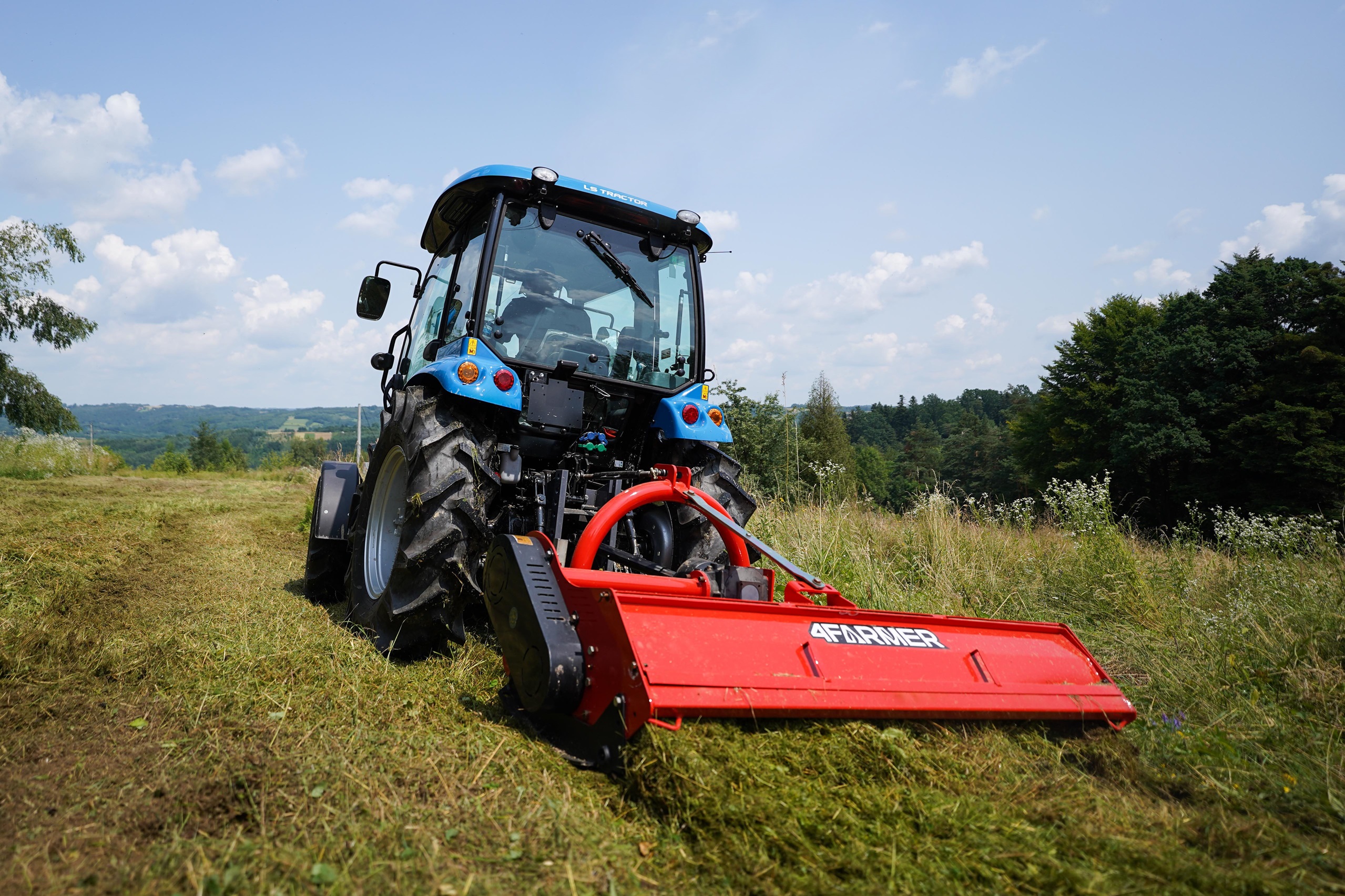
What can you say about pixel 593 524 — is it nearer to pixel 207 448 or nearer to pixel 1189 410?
pixel 1189 410

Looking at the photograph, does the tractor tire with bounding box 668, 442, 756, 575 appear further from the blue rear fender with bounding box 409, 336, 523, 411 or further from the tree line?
the tree line

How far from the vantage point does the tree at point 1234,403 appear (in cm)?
2108

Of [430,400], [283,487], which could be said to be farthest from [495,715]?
[283,487]

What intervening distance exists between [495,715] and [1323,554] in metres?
5.27

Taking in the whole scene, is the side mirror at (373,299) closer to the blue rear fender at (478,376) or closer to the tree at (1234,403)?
the blue rear fender at (478,376)

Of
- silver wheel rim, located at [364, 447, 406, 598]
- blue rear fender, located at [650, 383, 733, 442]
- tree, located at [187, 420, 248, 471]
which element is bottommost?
tree, located at [187, 420, 248, 471]

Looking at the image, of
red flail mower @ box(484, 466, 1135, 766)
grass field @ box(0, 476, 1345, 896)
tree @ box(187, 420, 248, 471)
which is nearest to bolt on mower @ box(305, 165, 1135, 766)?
red flail mower @ box(484, 466, 1135, 766)

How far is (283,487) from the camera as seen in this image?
53.6ft

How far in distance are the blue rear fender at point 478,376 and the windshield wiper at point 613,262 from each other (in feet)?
2.80

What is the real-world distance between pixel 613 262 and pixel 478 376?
43.2 inches

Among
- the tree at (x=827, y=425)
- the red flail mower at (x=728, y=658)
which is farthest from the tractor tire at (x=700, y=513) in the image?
the tree at (x=827, y=425)

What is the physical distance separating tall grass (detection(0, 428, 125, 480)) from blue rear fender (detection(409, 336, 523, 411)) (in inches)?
638

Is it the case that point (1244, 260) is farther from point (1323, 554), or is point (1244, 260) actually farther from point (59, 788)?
point (59, 788)

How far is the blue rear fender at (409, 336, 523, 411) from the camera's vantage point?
11.4 feet
